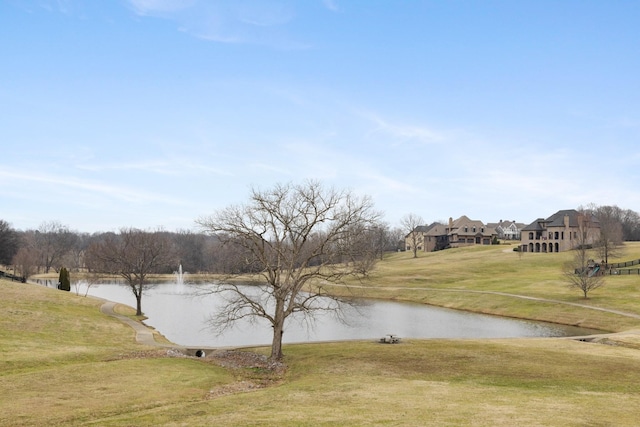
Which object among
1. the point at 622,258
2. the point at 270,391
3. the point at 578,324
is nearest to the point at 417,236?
the point at 622,258

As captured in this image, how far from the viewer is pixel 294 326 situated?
56.8 metres

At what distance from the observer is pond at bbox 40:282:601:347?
51188 millimetres

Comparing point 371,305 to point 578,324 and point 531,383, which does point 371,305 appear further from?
point 531,383

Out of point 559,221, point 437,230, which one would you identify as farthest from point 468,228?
point 559,221

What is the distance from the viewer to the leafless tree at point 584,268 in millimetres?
72875

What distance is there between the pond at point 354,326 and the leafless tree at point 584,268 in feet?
41.0

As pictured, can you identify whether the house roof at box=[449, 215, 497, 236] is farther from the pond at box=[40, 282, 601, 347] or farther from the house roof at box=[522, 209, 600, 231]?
the pond at box=[40, 282, 601, 347]

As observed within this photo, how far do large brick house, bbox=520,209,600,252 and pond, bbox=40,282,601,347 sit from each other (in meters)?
59.7

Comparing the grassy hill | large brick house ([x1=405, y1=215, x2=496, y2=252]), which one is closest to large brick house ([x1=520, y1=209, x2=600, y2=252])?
large brick house ([x1=405, y1=215, x2=496, y2=252])

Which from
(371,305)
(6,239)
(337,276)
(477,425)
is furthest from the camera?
(6,239)

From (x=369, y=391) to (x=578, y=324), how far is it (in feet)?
154

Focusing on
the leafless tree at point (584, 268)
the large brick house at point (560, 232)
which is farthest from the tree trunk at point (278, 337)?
the large brick house at point (560, 232)

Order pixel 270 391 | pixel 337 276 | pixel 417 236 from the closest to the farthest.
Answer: pixel 270 391, pixel 337 276, pixel 417 236

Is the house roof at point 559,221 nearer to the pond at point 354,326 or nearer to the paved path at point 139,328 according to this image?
the pond at point 354,326
